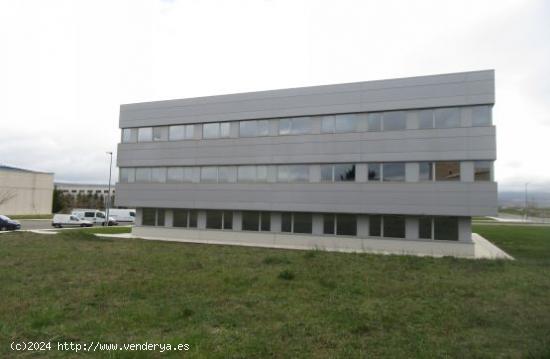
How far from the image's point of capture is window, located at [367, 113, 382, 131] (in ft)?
86.2

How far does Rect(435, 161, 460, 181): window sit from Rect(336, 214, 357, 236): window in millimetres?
6262

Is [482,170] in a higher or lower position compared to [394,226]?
higher

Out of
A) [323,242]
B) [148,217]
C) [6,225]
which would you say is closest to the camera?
[323,242]

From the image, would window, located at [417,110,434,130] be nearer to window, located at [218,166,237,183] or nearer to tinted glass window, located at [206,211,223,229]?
window, located at [218,166,237,183]

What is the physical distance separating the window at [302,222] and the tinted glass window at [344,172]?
3.67 metres

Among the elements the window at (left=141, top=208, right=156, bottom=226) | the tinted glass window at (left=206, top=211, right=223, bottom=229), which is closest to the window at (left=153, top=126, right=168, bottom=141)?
the window at (left=141, top=208, right=156, bottom=226)

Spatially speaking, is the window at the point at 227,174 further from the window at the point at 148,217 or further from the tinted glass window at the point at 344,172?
the tinted glass window at the point at 344,172

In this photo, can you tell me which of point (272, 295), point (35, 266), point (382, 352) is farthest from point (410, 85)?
point (35, 266)

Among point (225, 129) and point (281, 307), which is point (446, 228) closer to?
point (225, 129)

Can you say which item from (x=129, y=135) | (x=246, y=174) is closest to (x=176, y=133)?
(x=129, y=135)

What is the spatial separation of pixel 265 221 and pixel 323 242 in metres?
5.06

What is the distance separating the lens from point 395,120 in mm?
25875

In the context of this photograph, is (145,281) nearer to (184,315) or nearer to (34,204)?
(184,315)

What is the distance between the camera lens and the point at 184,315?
9117 mm
